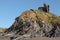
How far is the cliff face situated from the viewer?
4311 inches

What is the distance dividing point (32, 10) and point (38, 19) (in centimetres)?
821

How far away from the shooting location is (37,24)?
375 feet

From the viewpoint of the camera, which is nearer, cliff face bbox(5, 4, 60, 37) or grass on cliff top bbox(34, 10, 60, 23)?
cliff face bbox(5, 4, 60, 37)

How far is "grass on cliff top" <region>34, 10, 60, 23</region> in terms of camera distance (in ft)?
383

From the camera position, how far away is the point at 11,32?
116125mm

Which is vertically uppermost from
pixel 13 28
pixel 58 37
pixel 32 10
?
pixel 32 10

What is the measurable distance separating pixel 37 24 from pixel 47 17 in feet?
28.1

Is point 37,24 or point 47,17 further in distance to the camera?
point 47,17

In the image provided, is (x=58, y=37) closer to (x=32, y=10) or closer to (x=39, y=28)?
(x=39, y=28)

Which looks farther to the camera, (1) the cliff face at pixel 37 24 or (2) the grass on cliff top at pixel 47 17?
(2) the grass on cliff top at pixel 47 17

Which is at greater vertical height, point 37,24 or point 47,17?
point 47,17

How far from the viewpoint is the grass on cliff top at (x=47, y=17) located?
4594 inches

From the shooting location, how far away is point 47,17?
12050 centimetres

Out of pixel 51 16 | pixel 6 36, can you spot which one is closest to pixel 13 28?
pixel 6 36
